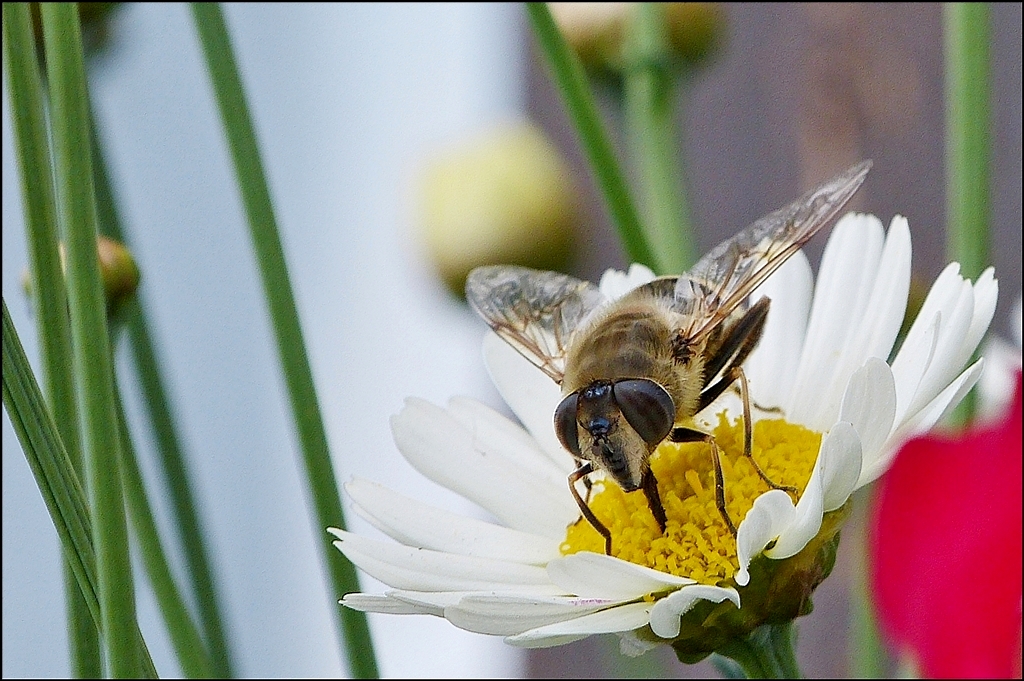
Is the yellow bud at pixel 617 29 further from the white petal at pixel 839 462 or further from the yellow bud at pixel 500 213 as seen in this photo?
the white petal at pixel 839 462

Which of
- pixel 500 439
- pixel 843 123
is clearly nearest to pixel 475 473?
pixel 500 439

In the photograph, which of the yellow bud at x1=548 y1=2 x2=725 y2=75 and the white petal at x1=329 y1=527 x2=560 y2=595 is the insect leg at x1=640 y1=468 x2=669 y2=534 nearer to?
the white petal at x1=329 y1=527 x2=560 y2=595

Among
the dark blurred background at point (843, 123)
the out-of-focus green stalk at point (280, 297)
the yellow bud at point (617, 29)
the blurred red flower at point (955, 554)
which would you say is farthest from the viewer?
the dark blurred background at point (843, 123)

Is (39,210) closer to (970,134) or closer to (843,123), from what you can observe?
(970,134)

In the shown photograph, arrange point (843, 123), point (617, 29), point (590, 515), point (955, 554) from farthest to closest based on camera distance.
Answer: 1. point (843, 123)
2. point (617, 29)
3. point (590, 515)
4. point (955, 554)

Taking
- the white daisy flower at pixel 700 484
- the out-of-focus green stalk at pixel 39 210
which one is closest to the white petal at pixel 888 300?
the white daisy flower at pixel 700 484

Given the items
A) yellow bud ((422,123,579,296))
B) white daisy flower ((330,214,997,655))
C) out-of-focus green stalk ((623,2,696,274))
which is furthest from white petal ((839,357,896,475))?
yellow bud ((422,123,579,296))

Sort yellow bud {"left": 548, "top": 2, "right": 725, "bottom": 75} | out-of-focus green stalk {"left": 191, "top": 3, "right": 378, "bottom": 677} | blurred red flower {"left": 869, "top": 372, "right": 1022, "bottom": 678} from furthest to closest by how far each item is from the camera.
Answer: yellow bud {"left": 548, "top": 2, "right": 725, "bottom": 75} → out-of-focus green stalk {"left": 191, "top": 3, "right": 378, "bottom": 677} → blurred red flower {"left": 869, "top": 372, "right": 1022, "bottom": 678}
